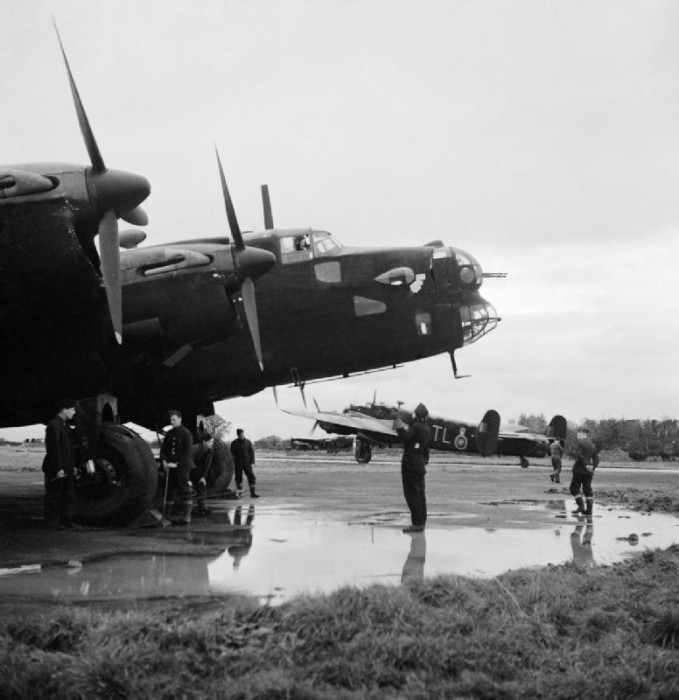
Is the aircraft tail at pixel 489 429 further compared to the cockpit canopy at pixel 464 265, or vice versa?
the aircraft tail at pixel 489 429

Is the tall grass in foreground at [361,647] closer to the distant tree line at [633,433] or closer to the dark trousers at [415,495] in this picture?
the dark trousers at [415,495]

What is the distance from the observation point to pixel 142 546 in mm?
10742

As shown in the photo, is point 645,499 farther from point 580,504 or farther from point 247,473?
point 247,473

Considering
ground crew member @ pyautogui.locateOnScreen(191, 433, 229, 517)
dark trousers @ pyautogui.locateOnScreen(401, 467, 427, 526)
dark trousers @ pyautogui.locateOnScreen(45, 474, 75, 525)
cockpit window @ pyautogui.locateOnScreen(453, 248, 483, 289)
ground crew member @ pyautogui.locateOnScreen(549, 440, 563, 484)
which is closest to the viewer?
dark trousers @ pyautogui.locateOnScreen(45, 474, 75, 525)

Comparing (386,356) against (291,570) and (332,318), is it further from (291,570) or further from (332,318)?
(291,570)

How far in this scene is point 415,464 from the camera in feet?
42.6

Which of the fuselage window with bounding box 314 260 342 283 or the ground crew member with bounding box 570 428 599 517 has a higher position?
the fuselage window with bounding box 314 260 342 283

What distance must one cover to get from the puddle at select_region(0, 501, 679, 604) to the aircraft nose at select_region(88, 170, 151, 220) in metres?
4.29

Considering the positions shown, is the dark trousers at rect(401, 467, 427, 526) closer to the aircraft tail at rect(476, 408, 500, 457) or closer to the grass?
the grass

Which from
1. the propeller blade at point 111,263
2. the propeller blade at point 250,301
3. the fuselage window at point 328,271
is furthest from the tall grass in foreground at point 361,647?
the fuselage window at point 328,271

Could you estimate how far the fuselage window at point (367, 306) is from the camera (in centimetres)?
1686

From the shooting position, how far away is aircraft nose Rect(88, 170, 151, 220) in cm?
1016

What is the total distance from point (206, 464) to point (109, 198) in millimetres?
8672

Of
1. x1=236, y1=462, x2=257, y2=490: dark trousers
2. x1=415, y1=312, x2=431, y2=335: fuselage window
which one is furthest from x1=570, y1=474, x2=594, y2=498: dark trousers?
x1=236, y1=462, x2=257, y2=490: dark trousers
